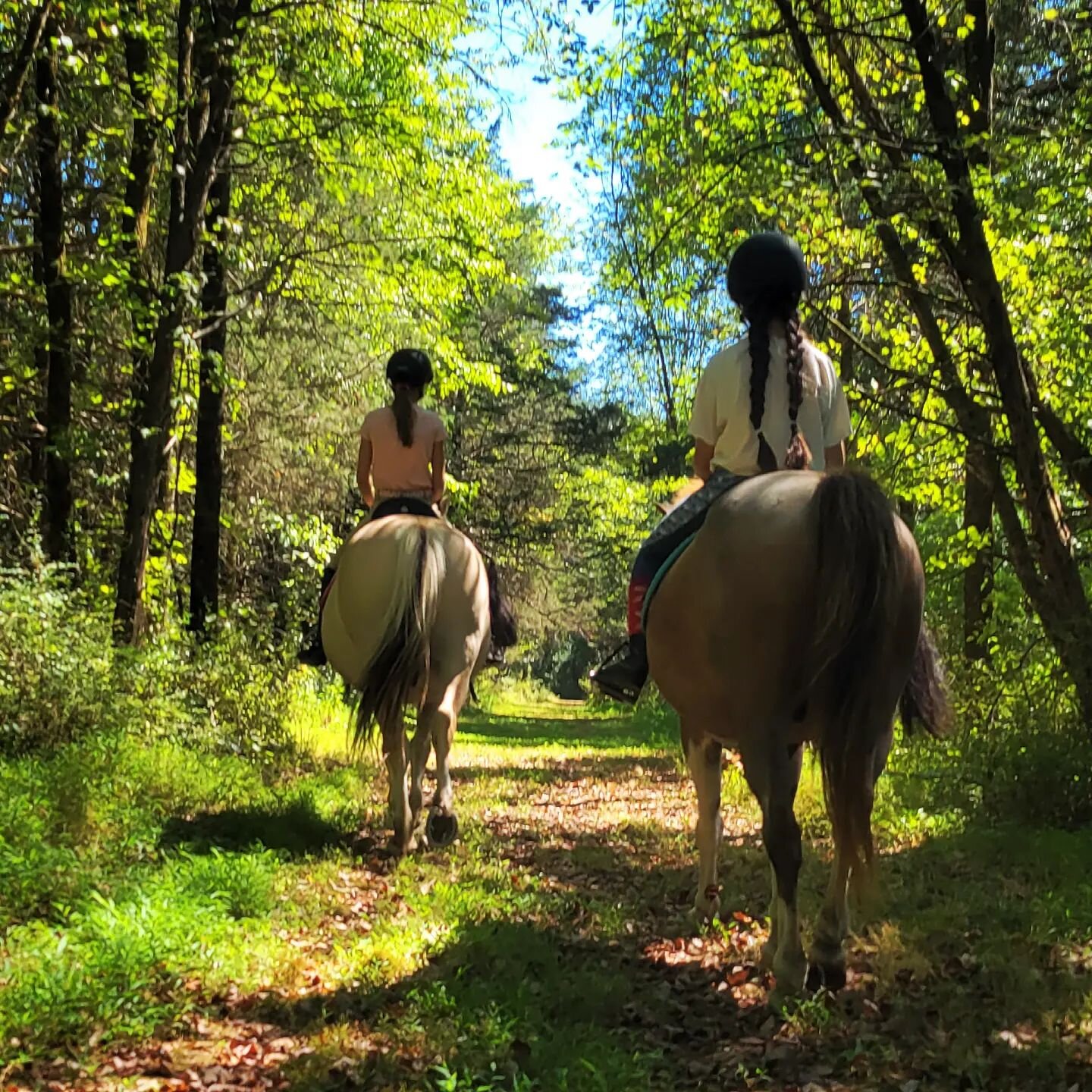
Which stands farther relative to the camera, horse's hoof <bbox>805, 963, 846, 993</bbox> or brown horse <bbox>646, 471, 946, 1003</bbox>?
horse's hoof <bbox>805, 963, 846, 993</bbox>

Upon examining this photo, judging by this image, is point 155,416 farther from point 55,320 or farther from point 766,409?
point 766,409

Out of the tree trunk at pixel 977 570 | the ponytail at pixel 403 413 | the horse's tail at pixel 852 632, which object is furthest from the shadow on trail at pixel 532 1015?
the tree trunk at pixel 977 570

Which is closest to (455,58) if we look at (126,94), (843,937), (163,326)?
(126,94)

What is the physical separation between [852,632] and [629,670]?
155cm

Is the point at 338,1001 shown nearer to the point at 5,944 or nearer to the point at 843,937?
the point at 5,944

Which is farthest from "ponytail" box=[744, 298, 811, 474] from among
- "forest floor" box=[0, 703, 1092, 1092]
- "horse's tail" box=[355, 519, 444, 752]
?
"horse's tail" box=[355, 519, 444, 752]

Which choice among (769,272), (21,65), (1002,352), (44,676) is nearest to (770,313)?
(769,272)

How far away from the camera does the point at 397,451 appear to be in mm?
6516

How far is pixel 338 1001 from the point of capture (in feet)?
11.7

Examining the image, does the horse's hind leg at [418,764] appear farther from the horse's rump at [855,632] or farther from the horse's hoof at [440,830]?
the horse's rump at [855,632]

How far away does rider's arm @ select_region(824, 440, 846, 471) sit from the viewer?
14.5 ft

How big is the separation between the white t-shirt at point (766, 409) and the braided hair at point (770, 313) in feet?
0.10

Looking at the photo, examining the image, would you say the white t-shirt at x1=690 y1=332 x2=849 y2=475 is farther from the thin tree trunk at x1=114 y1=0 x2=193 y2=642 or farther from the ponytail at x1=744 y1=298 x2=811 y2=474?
the thin tree trunk at x1=114 y1=0 x2=193 y2=642

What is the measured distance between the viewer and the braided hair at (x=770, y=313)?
418 centimetres
